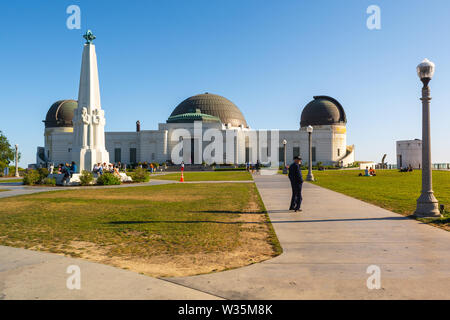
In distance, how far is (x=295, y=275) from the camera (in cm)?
443

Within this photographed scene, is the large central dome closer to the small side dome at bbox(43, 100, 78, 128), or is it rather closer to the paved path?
the small side dome at bbox(43, 100, 78, 128)

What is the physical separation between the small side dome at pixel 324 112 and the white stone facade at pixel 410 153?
17162 mm

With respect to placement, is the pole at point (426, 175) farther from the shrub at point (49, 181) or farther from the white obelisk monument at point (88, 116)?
the white obelisk monument at point (88, 116)

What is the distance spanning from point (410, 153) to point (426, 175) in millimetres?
65280

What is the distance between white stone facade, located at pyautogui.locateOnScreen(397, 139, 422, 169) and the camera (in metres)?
66.6

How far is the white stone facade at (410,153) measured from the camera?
66.6 metres

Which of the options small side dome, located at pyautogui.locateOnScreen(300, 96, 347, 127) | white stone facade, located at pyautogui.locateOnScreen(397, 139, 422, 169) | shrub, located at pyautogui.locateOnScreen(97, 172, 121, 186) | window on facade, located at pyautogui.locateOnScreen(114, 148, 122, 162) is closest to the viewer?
shrub, located at pyautogui.locateOnScreen(97, 172, 121, 186)

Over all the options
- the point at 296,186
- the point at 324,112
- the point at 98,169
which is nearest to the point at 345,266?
the point at 296,186

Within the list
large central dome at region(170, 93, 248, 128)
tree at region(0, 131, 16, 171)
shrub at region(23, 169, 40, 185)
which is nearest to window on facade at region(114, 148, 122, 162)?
large central dome at region(170, 93, 248, 128)

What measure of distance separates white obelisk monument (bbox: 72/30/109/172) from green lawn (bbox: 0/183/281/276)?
15939mm

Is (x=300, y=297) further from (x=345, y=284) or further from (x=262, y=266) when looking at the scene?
(x=262, y=266)

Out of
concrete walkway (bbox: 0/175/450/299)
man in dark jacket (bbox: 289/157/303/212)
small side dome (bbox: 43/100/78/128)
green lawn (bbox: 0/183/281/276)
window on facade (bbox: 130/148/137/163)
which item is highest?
small side dome (bbox: 43/100/78/128)

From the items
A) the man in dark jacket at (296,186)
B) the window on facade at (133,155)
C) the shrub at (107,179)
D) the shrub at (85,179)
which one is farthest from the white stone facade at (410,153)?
the man in dark jacket at (296,186)
